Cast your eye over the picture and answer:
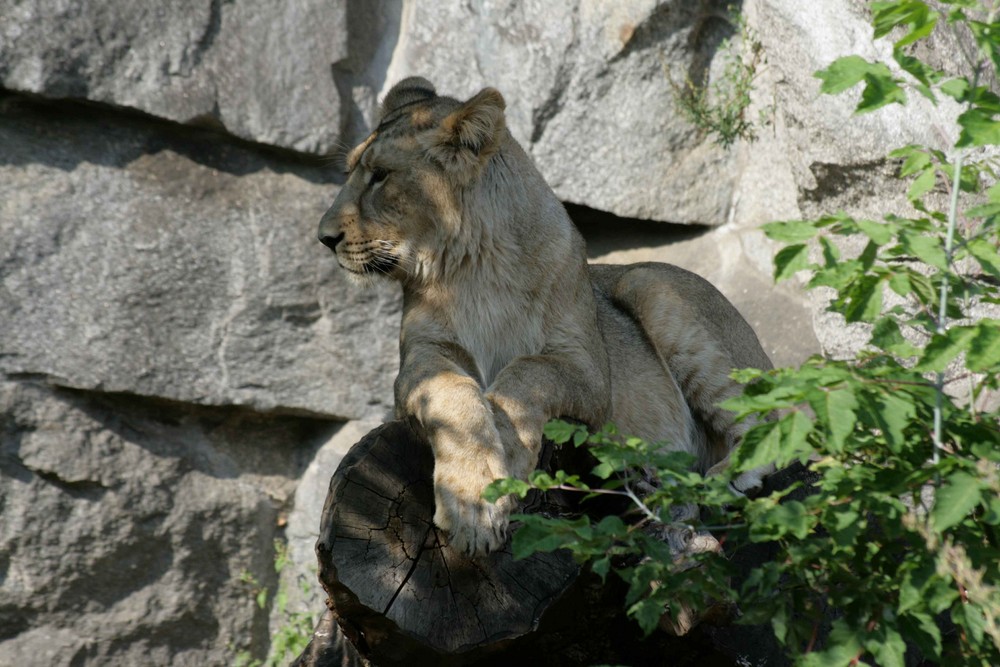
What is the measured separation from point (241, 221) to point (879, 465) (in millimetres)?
4440

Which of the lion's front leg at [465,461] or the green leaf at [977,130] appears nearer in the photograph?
the green leaf at [977,130]

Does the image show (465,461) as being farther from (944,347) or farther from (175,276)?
(175,276)

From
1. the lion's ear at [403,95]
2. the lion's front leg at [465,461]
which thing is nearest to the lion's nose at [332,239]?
the lion's ear at [403,95]

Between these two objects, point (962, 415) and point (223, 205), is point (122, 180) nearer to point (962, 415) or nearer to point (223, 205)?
point (223, 205)

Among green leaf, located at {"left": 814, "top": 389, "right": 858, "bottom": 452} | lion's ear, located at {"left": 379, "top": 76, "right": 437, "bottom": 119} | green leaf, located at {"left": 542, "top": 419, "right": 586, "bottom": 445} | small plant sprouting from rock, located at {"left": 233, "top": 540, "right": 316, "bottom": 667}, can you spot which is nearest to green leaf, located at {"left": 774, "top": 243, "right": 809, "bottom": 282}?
green leaf, located at {"left": 814, "top": 389, "right": 858, "bottom": 452}

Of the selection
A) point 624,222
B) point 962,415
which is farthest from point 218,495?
point 962,415

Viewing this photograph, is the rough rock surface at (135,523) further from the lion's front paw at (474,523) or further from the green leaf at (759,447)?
the green leaf at (759,447)

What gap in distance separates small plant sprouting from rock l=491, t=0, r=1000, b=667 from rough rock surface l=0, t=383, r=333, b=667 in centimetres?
418

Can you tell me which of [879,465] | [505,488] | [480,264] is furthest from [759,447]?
[480,264]

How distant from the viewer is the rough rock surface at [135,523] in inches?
238

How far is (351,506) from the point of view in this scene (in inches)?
137

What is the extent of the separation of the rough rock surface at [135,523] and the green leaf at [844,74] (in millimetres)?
4816

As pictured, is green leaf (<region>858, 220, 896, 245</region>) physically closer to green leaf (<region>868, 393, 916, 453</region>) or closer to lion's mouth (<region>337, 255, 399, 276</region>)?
green leaf (<region>868, 393, 916, 453</region>)

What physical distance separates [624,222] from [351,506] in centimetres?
412
